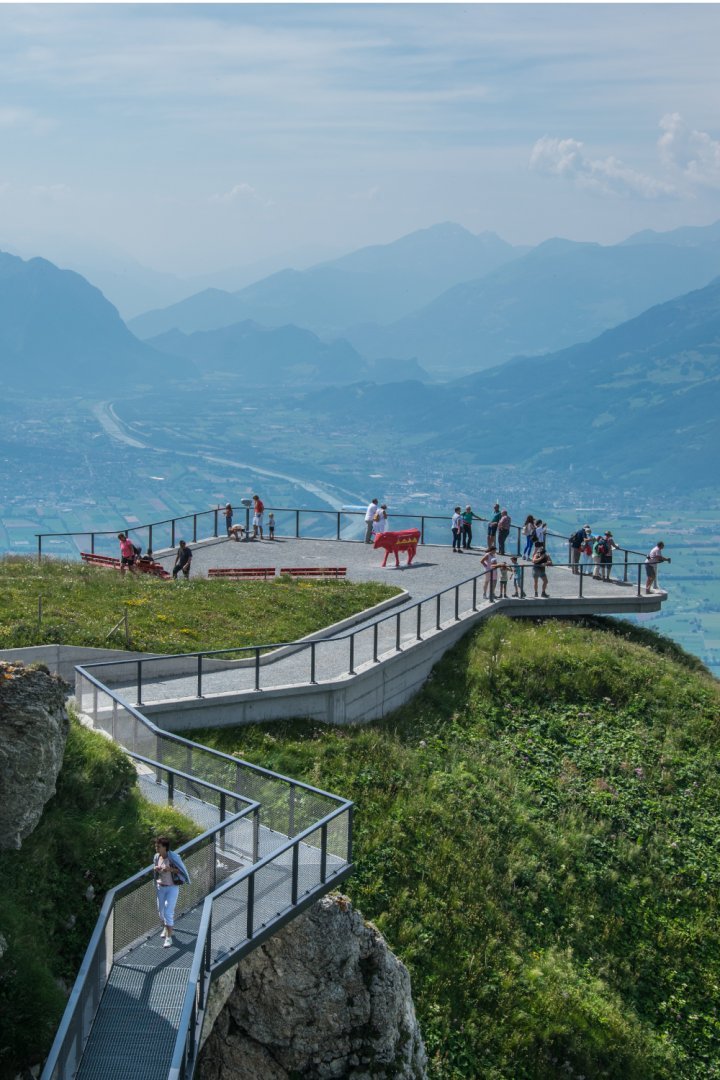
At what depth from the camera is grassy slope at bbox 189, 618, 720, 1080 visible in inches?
733

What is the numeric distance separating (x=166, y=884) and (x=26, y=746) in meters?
2.40

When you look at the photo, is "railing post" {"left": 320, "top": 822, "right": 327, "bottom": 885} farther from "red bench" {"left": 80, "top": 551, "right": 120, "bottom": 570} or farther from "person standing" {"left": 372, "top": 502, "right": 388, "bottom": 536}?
"person standing" {"left": 372, "top": 502, "right": 388, "bottom": 536}

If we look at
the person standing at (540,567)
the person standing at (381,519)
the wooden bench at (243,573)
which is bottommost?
the wooden bench at (243,573)

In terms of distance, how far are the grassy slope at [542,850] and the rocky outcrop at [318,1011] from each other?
5.65 feet

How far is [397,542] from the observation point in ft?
120

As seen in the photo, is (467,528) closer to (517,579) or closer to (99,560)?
(517,579)

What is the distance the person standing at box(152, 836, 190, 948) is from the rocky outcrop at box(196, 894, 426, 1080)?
1.31 metres

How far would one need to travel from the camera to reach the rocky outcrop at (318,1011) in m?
15.3

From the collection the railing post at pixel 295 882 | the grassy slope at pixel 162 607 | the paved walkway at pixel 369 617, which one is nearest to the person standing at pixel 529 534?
the paved walkway at pixel 369 617

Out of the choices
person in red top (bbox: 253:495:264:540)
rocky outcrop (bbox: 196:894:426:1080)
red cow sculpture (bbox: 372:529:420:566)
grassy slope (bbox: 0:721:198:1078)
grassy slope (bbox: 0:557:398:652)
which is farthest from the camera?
person in red top (bbox: 253:495:264:540)

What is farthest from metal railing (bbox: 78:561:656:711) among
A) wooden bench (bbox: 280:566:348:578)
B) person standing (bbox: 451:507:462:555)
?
person standing (bbox: 451:507:462:555)

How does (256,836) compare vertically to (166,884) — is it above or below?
above

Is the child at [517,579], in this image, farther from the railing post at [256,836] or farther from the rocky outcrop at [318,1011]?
the railing post at [256,836]

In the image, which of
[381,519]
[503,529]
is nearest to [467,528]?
[503,529]
